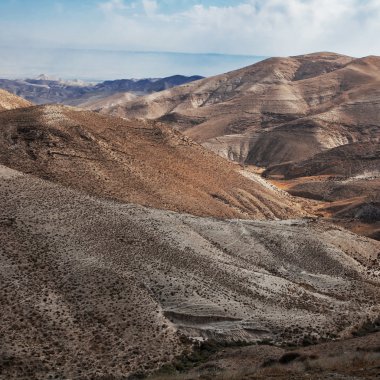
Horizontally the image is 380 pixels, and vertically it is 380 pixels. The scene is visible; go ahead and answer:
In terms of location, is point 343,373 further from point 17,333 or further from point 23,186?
point 23,186

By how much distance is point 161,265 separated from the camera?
1272 inches

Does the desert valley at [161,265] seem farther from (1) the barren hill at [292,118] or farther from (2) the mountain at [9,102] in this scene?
(1) the barren hill at [292,118]

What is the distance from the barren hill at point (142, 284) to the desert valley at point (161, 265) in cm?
9

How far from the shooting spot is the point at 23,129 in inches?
1977

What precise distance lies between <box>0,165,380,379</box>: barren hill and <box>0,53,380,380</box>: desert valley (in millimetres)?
88

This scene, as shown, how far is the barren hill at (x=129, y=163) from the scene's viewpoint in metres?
44.7

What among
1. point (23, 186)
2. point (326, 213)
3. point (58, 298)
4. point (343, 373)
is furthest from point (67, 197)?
point (326, 213)

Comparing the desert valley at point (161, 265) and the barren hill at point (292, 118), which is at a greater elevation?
the barren hill at point (292, 118)

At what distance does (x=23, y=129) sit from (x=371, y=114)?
109451mm


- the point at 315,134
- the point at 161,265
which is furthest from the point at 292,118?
the point at 161,265

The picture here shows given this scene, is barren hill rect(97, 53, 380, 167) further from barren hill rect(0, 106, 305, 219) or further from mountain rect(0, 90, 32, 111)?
barren hill rect(0, 106, 305, 219)

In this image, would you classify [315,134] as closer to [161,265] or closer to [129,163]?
[129,163]

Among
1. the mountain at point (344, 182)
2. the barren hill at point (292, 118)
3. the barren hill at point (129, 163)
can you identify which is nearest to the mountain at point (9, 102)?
the barren hill at point (129, 163)

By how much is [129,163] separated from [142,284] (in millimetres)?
21508
